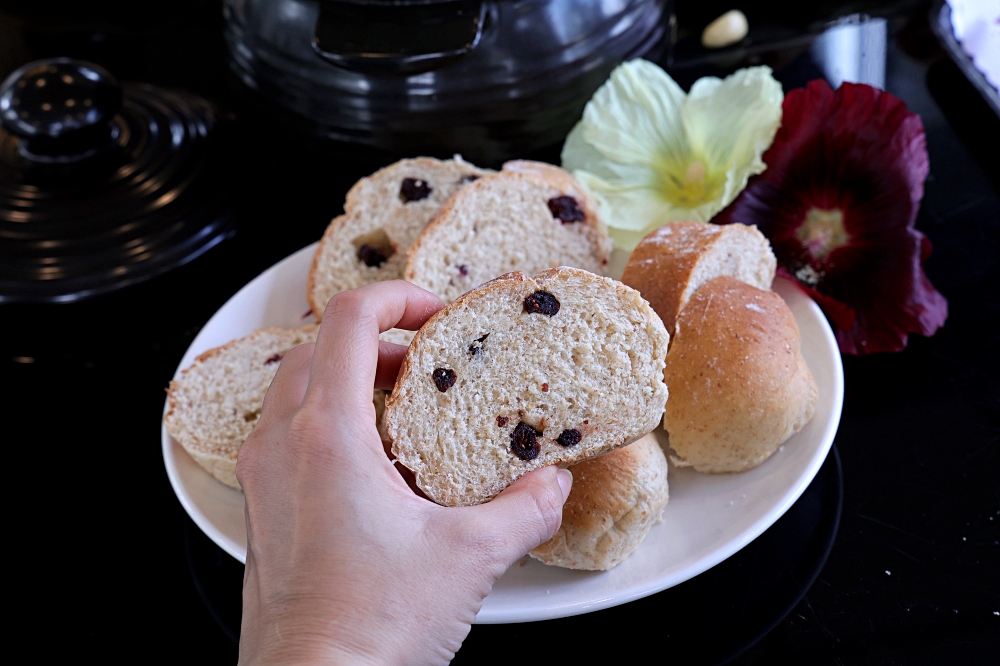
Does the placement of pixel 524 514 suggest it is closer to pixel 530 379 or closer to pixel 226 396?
pixel 530 379

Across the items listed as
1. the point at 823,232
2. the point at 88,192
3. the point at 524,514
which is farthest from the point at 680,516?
the point at 88,192

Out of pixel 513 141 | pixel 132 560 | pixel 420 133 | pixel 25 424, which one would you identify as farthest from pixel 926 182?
pixel 25 424

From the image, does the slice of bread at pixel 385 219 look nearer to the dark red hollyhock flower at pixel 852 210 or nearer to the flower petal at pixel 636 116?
the flower petal at pixel 636 116

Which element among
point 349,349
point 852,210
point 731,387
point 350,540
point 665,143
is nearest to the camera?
point 350,540

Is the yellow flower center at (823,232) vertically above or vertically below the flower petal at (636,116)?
below

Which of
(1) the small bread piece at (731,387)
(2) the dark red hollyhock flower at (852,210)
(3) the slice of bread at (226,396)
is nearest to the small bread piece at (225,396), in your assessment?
(3) the slice of bread at (226,396)

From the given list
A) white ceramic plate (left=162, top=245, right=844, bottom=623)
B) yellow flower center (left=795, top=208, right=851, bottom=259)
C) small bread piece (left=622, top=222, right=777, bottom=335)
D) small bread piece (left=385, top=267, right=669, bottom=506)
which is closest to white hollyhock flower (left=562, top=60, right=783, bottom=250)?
yellow flower center (left=795, top=208, right=851, bottom=259)
